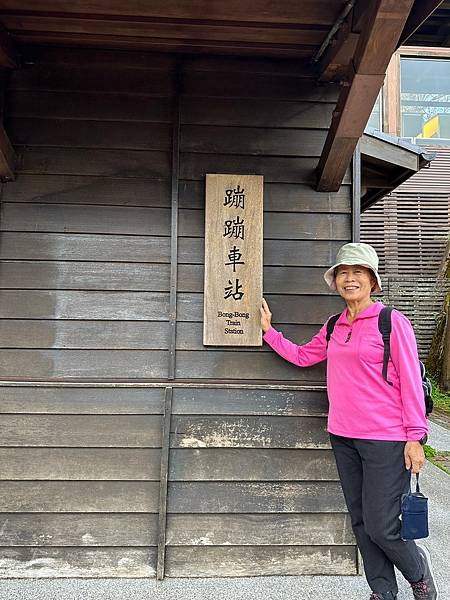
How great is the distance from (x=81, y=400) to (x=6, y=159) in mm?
1307

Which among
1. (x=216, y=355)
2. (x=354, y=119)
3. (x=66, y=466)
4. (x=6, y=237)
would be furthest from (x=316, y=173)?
(x=66, y=466)

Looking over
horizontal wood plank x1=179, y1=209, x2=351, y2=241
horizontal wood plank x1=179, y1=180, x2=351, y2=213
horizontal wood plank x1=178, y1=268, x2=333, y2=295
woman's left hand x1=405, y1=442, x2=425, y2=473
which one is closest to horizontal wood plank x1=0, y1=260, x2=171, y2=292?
horizontal wood plank x1=178, y1=268, x2=333, y2=295

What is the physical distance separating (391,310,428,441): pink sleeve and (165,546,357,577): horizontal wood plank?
1000 millimetres

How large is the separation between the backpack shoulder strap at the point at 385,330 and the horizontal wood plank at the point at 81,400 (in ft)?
3.80

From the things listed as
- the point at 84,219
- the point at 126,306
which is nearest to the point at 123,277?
the point at 126,306

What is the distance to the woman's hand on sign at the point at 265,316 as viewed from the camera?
8.37 ft

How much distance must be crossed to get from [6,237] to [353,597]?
8.34 ft

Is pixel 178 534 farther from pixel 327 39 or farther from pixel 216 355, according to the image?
pixel 327 39

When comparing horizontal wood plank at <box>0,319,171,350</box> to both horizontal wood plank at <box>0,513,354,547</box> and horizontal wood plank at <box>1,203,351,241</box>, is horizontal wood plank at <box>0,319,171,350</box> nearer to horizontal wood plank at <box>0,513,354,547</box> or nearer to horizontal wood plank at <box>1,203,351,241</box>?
horizontal wood plank at <box>1,203,351,241</box>

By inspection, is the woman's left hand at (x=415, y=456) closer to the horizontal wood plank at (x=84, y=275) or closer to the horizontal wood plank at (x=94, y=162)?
the horizontal wood plank at (x=84, y=275)

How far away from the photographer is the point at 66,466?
8.21ft

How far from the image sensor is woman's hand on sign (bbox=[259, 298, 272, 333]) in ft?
8.37

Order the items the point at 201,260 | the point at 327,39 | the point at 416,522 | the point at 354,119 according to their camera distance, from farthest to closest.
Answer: the point at 201,260 < the point at 327,39 < the point at 354,119 < the point at 416,522

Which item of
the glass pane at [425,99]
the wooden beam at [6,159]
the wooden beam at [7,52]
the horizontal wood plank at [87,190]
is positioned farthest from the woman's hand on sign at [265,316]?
the glass pane at [425,99]
